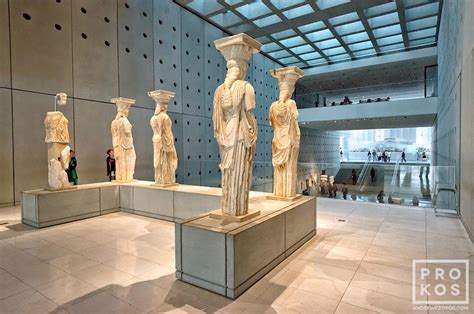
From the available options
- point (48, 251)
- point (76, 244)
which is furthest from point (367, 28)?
point (48, 251)

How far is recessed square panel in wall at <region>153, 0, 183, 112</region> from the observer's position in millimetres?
10555

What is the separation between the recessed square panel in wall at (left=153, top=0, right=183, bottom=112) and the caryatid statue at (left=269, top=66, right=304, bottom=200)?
23.9 feet

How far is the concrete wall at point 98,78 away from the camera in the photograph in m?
6.93

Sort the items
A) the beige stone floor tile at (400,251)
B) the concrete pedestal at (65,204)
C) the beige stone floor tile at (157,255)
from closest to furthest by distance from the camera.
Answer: the beige stone floor tile at (157,255)
the beige stone floor tile at (400,251)
the concrete pedestal at (65,204)

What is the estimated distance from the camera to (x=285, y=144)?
460 centimetres

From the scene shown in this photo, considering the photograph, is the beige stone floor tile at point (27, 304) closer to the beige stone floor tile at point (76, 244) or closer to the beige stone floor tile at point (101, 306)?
the beige stone floor tile at point (101, 306)

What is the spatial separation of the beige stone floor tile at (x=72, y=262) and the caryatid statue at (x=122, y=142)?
343 centimetres

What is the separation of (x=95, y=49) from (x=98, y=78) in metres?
0.96

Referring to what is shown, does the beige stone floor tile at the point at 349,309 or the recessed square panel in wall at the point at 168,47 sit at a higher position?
the recessed square panel in wall at the point at 168,47

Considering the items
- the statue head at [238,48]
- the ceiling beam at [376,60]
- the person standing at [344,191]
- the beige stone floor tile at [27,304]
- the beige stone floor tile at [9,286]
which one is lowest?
the beige stone floor tile at [27,304]

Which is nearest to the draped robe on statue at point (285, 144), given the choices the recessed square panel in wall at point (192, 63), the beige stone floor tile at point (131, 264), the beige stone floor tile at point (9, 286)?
the beige stone floor tile at point (131, 264)

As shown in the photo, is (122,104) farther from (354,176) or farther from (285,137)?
(354,176)

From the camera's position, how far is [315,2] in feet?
34.5

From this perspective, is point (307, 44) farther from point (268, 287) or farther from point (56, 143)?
point (268, 287)
